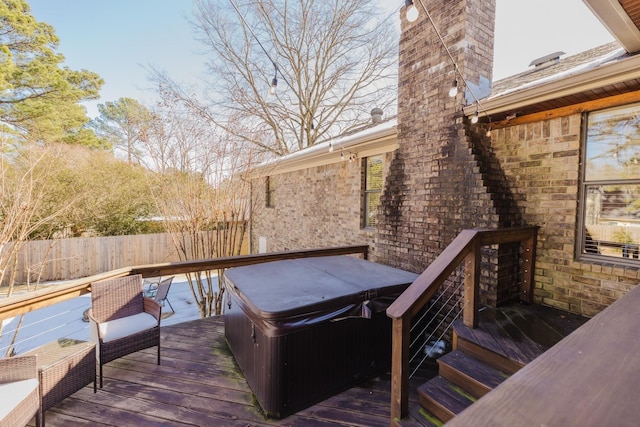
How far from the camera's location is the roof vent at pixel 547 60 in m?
4.63

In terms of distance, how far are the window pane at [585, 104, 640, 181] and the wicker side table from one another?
5.03m

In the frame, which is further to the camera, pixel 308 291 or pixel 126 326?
pixel 126 326

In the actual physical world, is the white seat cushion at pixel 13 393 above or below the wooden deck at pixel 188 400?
above

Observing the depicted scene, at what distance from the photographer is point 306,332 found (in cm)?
256

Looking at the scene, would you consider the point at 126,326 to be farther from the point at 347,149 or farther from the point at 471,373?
the point at 347,149

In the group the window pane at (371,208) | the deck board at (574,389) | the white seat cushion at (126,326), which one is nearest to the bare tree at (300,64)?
the window pane at (371,208)

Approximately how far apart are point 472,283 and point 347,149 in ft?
12.0

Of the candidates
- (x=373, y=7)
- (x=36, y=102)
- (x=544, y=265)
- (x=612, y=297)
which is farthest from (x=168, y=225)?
(x=373, y=7)

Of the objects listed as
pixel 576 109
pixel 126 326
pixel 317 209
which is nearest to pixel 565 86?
pixel 576 109

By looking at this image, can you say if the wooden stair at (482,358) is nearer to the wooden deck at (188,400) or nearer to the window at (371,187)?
the wooden deck at (188,400)

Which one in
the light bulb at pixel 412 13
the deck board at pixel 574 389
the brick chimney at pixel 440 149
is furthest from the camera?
the brick chimney at pixel 440 149

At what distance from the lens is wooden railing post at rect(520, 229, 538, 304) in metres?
3.29

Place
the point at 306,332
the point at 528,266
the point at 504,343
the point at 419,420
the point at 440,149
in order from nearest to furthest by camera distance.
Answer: the point at 419,420 < the point at 504,343 < the point at 306,332 < the point at 528,266 < the point at 440,149

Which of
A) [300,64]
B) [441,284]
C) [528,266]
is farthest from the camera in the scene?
[300,64]
